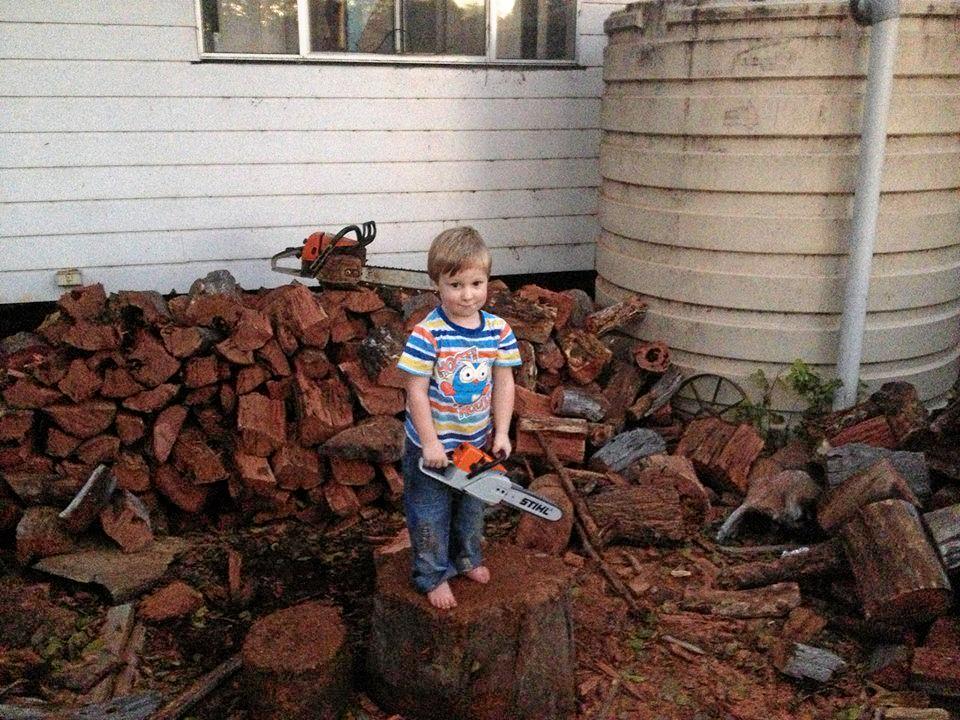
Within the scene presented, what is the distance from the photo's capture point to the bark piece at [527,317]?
16.0 ft

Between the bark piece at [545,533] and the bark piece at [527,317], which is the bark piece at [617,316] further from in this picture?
the bark piece at [545,533]

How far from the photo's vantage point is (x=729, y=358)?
5039mm

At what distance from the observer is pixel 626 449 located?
4.64 metres

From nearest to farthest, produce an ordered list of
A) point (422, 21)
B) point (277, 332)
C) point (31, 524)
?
point (31, 524) < point (277, 332) < point (422, 21)

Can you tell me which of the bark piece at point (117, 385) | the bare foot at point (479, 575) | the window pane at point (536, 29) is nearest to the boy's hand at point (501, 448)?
the bare foot at point (479, 575)

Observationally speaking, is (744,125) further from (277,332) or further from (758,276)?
(277,332)

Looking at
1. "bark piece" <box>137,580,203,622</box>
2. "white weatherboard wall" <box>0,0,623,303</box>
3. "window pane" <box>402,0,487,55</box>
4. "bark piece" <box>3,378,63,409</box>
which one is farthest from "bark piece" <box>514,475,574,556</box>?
"window pane" <box>402,0,487,55</box>

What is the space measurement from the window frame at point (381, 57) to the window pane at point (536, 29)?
35mm

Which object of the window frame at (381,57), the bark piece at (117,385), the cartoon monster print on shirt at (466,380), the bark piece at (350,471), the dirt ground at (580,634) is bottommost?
the dirt ground at (580,634)

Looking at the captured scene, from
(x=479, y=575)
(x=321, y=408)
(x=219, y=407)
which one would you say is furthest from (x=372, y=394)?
(x=479, y=575)

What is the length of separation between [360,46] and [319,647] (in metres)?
4.21

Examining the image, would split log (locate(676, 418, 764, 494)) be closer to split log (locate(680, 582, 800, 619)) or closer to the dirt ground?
the dirt ground

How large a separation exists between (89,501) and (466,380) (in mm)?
2107

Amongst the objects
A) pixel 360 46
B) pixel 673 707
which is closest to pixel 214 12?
pixel 360 46
